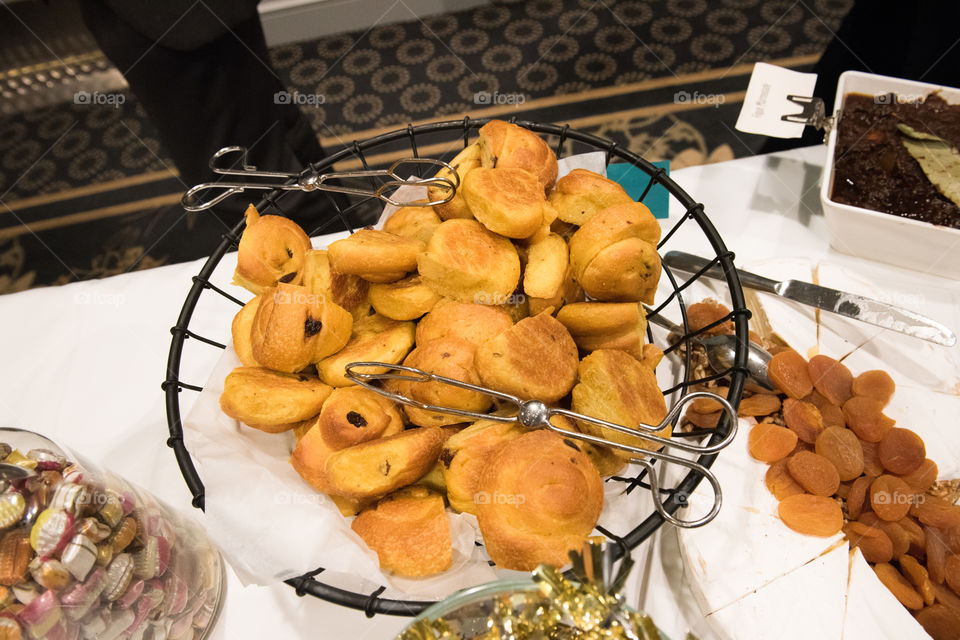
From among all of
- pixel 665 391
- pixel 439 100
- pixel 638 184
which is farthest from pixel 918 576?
pixel 439 100

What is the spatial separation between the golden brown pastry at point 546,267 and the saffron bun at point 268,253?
0.34 metres

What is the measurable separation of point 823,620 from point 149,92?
5.56 feet

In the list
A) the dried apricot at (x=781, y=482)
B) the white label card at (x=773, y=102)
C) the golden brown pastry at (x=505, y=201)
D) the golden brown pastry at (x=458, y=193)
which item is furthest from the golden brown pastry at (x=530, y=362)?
the white label card at (x=773, y=102)

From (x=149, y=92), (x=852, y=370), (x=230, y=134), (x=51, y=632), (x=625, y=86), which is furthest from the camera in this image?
(x=625, y=86)

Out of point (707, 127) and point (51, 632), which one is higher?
point (51, 632)

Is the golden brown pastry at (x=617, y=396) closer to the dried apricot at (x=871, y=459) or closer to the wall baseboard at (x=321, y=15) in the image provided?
the dried apricot at (x=871, y=459)

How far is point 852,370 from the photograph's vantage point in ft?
3.21

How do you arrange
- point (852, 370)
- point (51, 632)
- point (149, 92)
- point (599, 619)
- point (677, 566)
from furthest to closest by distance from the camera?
point (149, 92) < point (852, 370) < point (677, 566) < point (51, 632) < point (599, 619)

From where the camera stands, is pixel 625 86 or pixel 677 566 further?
pixel 625 86

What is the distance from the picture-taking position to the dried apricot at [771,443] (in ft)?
2.84

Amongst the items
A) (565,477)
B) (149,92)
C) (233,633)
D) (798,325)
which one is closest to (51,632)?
(233,633)

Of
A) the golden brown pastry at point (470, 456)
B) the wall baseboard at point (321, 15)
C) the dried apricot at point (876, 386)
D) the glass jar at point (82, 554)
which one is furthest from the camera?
the wall baseboard at point (321, 15)

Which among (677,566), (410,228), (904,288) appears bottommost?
(677,566)

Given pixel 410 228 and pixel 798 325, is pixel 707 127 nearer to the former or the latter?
pixel 798 325
